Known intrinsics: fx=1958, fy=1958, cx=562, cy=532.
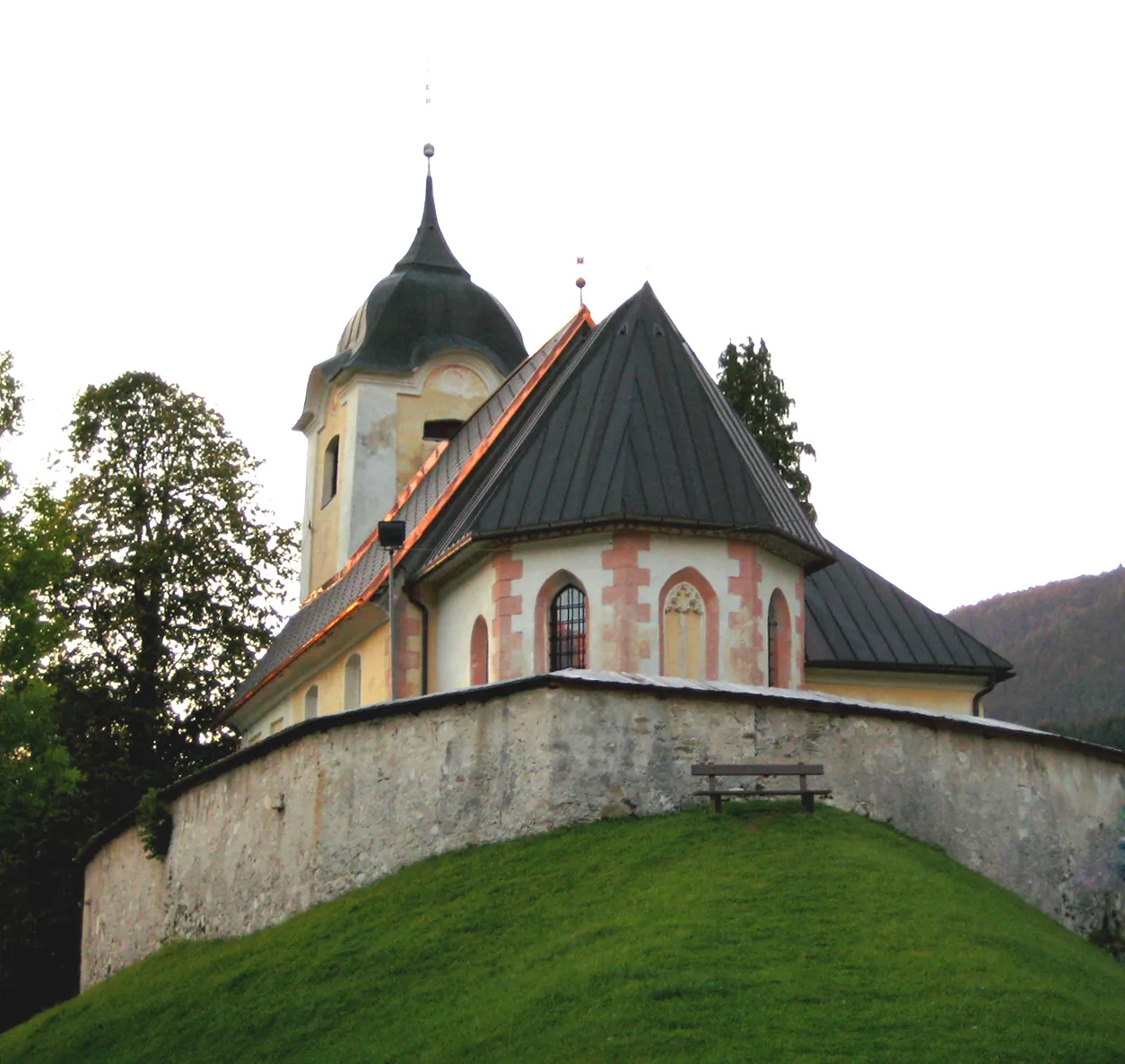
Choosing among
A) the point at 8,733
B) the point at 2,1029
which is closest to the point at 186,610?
the point at 2,1029

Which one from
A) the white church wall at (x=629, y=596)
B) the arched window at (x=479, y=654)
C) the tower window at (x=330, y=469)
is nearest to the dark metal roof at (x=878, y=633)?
the white church wall at (x=629, y=596)

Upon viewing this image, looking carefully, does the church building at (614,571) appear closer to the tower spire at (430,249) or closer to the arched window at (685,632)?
the arched window at (685,632)

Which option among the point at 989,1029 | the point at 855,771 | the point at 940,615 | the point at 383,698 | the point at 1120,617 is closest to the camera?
the point at 989,1029

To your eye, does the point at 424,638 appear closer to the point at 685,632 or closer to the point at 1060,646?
the point at 685,632

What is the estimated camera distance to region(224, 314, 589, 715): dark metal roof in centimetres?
3058

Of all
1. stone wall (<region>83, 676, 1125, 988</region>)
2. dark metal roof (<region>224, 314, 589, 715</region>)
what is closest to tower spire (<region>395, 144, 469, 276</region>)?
dark metal roof (<region>224, 314, 589, 715</region>)

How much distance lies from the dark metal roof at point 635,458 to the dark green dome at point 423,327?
954 centimetres

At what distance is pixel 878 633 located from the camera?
3084 centimetres

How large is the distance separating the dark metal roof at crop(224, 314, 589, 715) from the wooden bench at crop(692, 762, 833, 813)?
1055cm

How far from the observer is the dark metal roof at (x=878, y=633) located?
98.8 feet

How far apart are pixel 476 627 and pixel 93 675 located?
13310 mm

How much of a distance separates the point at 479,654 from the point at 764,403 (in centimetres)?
1544

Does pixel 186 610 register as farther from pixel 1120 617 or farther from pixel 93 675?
pixel 1120 617

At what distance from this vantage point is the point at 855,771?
65.8 feet
